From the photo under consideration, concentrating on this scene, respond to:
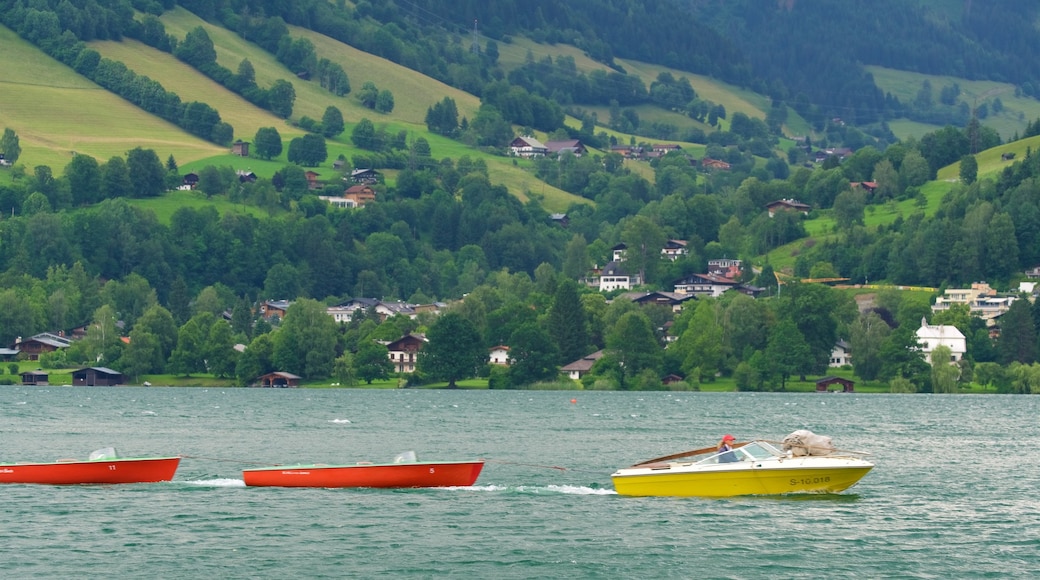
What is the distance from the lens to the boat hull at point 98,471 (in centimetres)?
7512

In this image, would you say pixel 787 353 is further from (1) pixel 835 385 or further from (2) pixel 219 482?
(2) pixel 219 482

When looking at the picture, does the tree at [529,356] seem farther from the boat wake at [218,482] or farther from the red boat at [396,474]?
the red boat at [396,474]

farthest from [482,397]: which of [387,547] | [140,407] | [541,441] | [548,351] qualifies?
[387,547]

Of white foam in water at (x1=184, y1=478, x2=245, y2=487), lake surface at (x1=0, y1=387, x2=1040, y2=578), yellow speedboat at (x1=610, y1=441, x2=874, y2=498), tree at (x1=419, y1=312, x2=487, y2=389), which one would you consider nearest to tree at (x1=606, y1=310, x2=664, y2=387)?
tree at (x1=419, y1=312, x2=487, y2=389)

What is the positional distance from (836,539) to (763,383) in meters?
132

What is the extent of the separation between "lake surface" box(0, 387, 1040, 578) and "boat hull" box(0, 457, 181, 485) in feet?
1.87

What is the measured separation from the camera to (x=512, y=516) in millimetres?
66500

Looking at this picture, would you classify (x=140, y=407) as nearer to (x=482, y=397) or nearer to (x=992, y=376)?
(x=482, y=397)

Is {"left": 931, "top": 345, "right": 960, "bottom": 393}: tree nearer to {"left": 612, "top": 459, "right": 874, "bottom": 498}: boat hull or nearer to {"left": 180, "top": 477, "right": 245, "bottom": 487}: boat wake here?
{"left": 612, "top": 459, "right": 874, "bottom": 498}: boat hull

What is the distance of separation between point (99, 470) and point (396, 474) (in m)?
14.0

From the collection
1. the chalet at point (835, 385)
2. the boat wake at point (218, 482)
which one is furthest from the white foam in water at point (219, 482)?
the chalet at point (835, 385)

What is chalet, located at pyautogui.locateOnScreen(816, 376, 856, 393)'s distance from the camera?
192 m

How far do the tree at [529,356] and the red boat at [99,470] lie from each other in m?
122

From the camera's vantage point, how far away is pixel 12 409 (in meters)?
144
